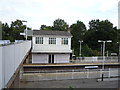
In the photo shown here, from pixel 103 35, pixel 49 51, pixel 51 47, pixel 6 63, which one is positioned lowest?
pixel 49 51

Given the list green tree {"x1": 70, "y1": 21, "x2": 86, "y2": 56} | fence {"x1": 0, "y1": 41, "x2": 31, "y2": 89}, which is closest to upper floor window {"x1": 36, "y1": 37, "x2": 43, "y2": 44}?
fence {"x1": 0, "y1": 41, "x2": 31, "y2": 89}

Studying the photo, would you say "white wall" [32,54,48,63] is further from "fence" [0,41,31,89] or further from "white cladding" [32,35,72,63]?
"fence" [0,41,31,89]

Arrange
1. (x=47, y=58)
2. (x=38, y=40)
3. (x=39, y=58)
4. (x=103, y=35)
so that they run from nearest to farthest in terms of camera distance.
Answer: (x=38, y=40), (x=39, y=58), (x=47, y=58), (x=103, y=35)

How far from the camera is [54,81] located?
15547 millimetres

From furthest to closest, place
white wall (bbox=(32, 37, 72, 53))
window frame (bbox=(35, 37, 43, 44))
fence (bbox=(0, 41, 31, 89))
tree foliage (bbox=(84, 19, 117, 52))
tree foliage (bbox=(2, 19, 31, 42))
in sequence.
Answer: tree foliage (bbox=(84, 19, 117, 52)) < tree foliage (bbox=(2, 19, 31, 42)) < window frame (bbox=(35, 37, 43, 44)) < white wall (bbox=(32, 37, 72, 53)) < fence (bbox=(0, 41, 31, 89))

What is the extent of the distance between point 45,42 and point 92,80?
8.24 metres

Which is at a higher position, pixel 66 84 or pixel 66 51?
pixel 66 51

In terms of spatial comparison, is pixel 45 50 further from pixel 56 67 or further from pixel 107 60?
pixel 107 60

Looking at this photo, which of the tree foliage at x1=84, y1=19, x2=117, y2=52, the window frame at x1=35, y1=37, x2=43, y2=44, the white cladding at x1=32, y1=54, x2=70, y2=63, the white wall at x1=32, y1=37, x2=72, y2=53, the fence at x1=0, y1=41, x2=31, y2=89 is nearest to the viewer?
the fence at x1=0, y1=41, x2=31, y2=89

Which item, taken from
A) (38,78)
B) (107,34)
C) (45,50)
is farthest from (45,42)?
(107,34)

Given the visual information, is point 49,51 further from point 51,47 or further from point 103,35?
→ point 103,35

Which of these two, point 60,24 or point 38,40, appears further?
point 60,24

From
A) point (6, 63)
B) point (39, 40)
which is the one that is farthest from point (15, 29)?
point (6, 63)

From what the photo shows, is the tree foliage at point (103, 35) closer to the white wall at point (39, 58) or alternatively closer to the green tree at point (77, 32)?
the green tree at point (77, 32)
